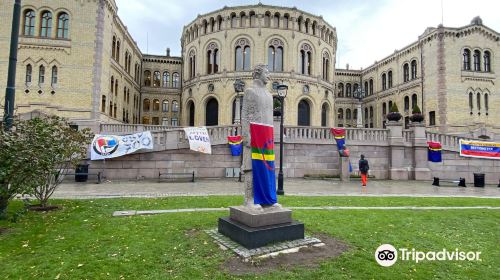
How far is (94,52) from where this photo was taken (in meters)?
28.2

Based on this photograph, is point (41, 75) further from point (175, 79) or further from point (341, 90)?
point (341, 90)

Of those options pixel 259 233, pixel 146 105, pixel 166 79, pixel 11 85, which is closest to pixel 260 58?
pixel 166 79

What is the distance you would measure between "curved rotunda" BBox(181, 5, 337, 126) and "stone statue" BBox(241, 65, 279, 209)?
29141 mm

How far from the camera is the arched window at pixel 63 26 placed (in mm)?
27984

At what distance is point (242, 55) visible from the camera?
37.7 m

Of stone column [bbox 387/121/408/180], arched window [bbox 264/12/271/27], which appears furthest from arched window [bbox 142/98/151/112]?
stone column [bbox 387/121/408/180]

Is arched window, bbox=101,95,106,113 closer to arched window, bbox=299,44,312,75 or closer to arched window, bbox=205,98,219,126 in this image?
arched window, bbox=205,98,219,126

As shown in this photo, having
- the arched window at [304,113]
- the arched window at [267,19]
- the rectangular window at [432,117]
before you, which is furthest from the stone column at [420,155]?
the arched window at [267,19]

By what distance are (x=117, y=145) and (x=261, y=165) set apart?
13.9 metres

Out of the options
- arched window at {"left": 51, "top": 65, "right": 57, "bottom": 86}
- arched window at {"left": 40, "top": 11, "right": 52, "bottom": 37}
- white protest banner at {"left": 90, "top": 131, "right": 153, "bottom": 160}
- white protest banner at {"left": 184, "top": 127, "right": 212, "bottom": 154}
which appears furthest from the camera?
arched window at {"left": 40, "top": 11, "right": 52, "bottom": 37}

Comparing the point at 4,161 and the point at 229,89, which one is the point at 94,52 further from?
the point at 4,161

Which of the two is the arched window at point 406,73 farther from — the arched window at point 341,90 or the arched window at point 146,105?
the arched window at point 146,105

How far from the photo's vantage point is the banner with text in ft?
71.7

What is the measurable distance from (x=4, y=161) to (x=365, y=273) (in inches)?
341
